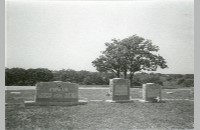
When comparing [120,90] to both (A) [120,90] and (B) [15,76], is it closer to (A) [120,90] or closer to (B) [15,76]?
(A) [120,90]

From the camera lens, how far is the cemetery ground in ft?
21.1

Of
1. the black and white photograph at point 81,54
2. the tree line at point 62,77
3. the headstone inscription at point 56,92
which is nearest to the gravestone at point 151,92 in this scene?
the tree line at point 62,77

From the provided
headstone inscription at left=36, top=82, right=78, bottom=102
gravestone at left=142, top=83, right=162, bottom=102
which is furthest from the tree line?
gravestone at left=142, top=83, right=162, bottom=102

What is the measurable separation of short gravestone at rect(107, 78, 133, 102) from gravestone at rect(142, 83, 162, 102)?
0.56m

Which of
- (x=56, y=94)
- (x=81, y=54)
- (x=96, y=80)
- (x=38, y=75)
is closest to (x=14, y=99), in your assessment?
(x=38, y=75)

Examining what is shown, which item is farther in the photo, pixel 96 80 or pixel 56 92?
pixel 96 80

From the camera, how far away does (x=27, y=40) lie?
7.40 metres

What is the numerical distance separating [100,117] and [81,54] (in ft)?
6.22

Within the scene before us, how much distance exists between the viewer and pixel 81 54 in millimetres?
8000

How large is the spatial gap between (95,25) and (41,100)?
261cm

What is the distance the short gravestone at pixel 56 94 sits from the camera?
843 centimetres

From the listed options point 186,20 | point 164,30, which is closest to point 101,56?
point 164,30

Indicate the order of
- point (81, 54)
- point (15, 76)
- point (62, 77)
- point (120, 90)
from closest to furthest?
1. point (15, 76)
2. point (81, 54)
3. point (62, 77)
4. point (120, 90)

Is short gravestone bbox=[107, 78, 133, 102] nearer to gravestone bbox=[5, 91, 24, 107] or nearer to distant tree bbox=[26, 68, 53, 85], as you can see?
distant tree bbox=[26, 68, 53, 85]
